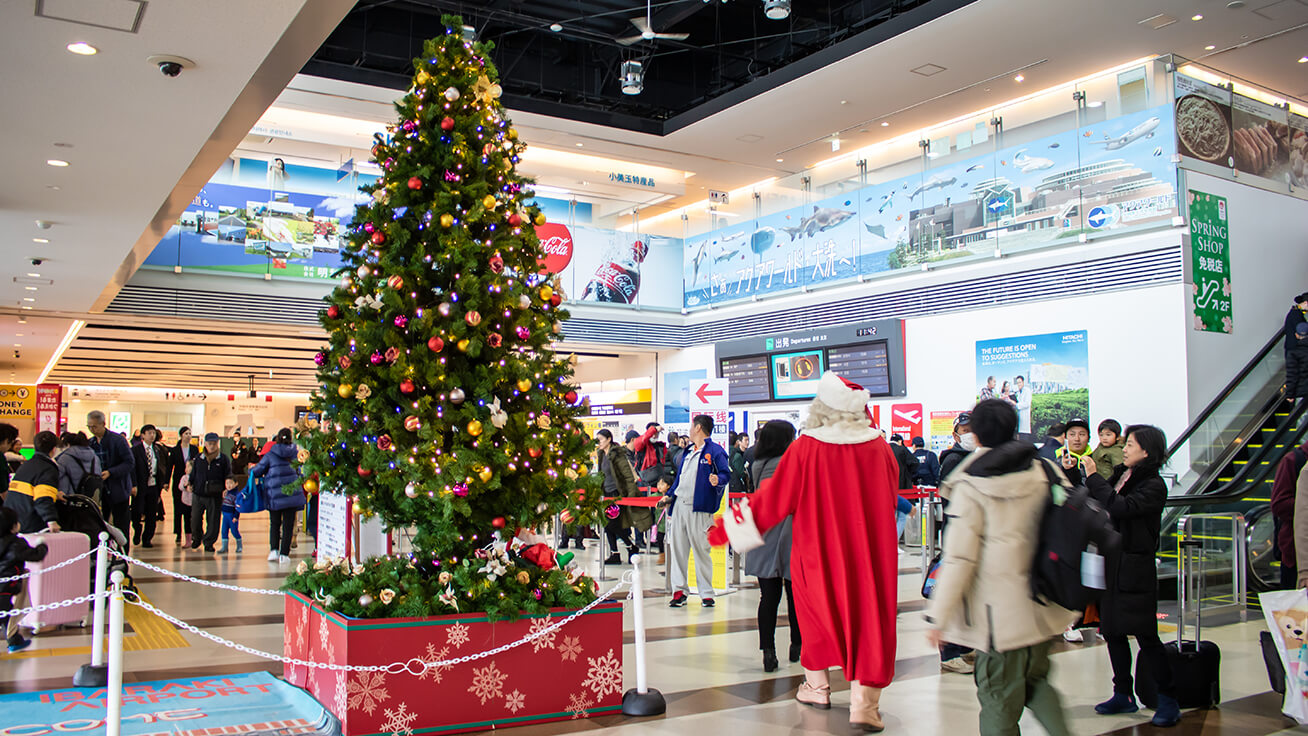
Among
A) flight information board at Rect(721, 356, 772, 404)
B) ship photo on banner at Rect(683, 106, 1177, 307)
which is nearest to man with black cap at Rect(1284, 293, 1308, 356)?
ship photo on banner at Rect(683, 106, 1177, 307)

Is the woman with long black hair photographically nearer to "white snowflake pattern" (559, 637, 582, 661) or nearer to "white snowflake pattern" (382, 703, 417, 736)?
"white snowflake pattern" (559, 637, 582, 661)

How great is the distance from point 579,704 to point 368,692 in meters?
0.99

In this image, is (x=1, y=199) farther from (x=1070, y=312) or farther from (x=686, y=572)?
(x=1070, y=312)

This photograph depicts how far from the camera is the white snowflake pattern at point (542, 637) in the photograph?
440cm

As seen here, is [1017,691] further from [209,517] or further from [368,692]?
[209,517]

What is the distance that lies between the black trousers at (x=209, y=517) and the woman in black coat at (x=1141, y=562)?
10.4 metres

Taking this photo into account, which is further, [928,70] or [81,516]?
[928,70]

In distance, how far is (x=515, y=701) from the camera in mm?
4336

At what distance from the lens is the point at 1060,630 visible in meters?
3.14

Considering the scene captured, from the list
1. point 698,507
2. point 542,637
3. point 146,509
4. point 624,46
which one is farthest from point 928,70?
point 146,509

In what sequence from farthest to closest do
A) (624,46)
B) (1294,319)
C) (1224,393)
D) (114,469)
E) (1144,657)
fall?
(624,46) < (1294,319) < (1224,393) < (114,469) < (1144,657)

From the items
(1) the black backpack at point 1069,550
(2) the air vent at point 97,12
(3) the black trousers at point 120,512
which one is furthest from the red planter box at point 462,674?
(3) the black trousers at point 120,512

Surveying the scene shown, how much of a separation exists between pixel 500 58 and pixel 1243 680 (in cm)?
1274

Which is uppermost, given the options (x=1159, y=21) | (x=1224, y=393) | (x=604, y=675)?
(x=1159, y=21)
